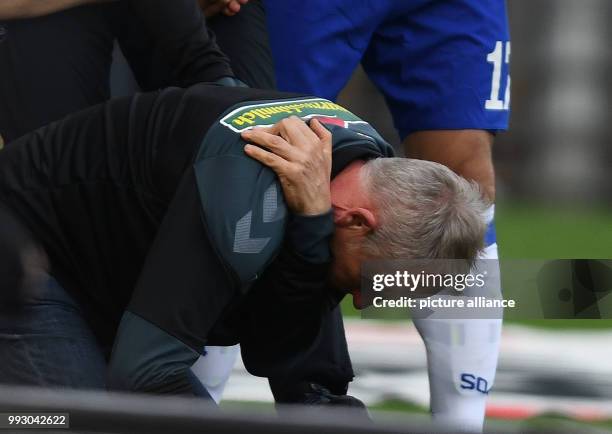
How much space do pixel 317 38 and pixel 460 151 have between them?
41 cm

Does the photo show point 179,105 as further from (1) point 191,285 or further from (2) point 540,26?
(2) point 540,26

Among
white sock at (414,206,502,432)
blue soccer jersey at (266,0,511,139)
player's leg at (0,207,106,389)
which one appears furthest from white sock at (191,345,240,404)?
player's leg at (0,207,106,389)

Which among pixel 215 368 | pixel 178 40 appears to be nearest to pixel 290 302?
pixel 178 40

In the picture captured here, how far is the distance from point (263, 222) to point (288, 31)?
1023 mm

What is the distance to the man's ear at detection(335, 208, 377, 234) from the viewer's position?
211 centimetres

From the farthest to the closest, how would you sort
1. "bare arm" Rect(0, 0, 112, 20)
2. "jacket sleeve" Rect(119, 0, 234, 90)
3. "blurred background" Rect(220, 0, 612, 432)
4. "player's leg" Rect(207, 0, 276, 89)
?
"blurred background" Rect(220, 0, 612, 432), "player's leg" Rect(207, 0, 276, 89), "bare arm" Rect(0, 0, 112, 20), "jacket sleeve" Rect(119, 0, 234, 90)

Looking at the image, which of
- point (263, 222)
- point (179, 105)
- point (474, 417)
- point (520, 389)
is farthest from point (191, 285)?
point (520, 389)

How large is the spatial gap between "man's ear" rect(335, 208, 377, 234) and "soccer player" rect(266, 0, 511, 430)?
0.81 meters

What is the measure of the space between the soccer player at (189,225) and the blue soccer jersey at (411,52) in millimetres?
684

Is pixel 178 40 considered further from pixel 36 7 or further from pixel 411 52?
pixel 411 52

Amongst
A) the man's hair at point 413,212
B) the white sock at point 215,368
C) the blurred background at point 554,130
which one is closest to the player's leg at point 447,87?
the white sock at point 215,368

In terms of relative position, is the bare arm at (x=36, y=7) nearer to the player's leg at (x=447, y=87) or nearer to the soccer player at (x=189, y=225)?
the soccer player at (x=189, y=225)

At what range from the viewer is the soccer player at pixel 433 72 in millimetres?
2932

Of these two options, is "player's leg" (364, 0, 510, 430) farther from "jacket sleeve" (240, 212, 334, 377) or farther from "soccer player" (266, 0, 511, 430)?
"jacket sleeve" (240, 212, 334, 377)
